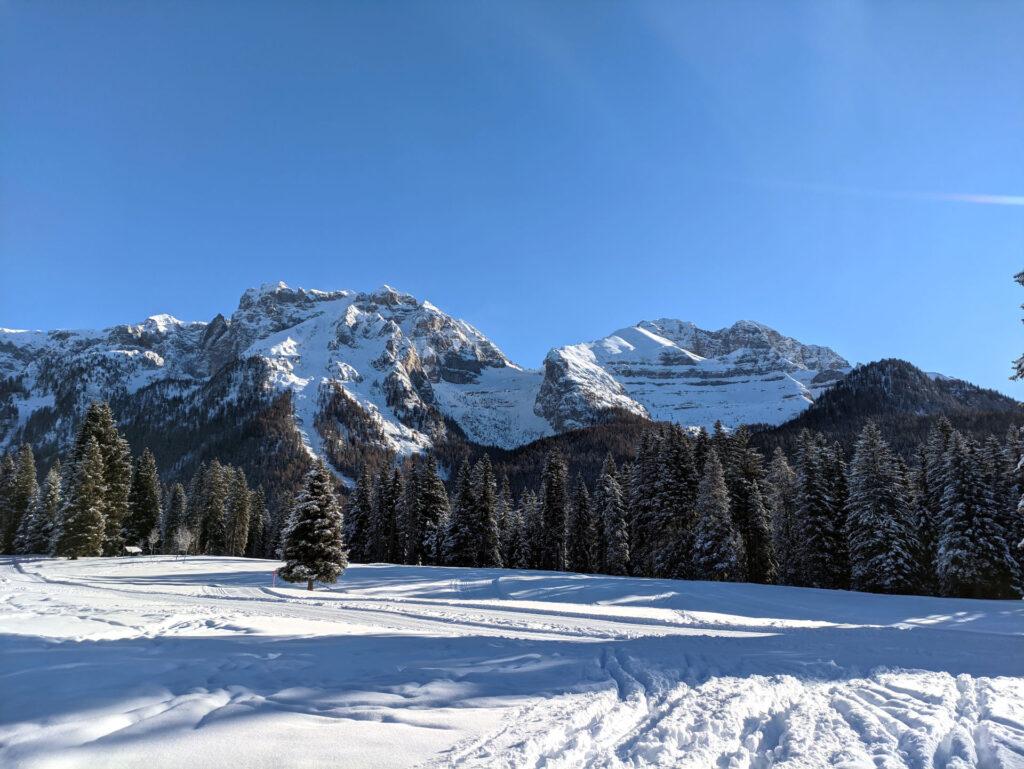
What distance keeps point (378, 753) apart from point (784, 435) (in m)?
168

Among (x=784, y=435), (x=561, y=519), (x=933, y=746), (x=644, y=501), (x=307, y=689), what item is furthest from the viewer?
(x=784, y=435)

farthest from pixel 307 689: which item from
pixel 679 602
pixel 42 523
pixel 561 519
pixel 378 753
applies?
pixel 42 523

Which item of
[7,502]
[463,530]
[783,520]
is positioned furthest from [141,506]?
[783,520]

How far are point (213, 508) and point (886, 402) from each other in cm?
18652

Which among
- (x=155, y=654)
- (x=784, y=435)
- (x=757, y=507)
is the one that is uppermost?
(x=784, y=435)

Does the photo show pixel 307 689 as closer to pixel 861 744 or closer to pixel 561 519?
pixel 861 744

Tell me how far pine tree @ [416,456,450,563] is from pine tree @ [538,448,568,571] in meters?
9.93

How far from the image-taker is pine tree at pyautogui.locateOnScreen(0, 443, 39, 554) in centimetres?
5853

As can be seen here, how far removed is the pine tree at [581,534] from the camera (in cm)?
5350

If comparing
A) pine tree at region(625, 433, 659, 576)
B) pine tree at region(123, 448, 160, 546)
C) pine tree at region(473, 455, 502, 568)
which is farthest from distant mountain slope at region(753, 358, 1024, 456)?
pine tree at region(123, 448, 160, 546)

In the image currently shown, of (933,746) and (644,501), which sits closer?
(933,746)

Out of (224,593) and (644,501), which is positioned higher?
(644,501)

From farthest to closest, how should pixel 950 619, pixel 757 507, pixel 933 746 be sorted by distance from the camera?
pixel 757 507
pixel 950 619
pixel 933 746

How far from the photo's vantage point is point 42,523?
180 ft
